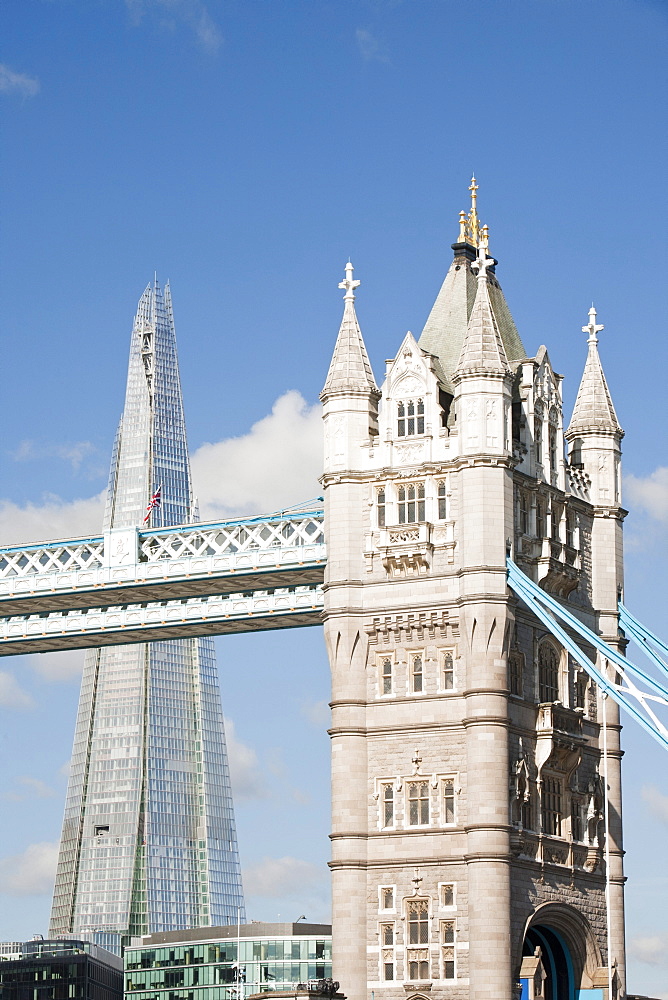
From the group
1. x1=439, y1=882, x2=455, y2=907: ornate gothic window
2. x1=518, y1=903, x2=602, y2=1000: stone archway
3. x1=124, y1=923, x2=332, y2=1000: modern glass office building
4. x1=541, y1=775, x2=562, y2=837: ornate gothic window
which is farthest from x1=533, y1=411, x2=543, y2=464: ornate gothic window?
x1=124, y1=923, x2=332, y2=1000: modern glass office building

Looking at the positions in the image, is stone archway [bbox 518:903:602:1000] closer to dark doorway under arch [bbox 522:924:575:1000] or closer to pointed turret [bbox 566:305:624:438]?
dark doorway under arch [bbox 522:924:575:1000]

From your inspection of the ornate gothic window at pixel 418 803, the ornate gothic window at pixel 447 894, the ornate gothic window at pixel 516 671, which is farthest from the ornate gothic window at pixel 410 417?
the ornate gothic window at pixel 447 894

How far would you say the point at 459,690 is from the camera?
68188 millimetres

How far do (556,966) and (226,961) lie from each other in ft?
229

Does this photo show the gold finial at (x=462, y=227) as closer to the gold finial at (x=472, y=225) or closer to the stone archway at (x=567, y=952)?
the gold finial at (x=472, y=225)

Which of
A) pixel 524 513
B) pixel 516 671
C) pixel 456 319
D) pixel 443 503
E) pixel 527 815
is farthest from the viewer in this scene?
pixel 456 319

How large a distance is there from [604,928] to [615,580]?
1297cm

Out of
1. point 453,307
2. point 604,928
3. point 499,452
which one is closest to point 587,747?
point 604,928

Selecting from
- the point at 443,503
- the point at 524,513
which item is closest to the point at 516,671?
the point at 524,513

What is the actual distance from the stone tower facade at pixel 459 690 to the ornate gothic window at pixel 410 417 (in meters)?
0.07

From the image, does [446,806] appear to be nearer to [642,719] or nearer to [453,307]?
[642,719]

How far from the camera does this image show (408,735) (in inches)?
2694

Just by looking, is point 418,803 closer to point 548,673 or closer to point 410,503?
point 548,673

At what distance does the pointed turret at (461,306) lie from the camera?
243 feet
